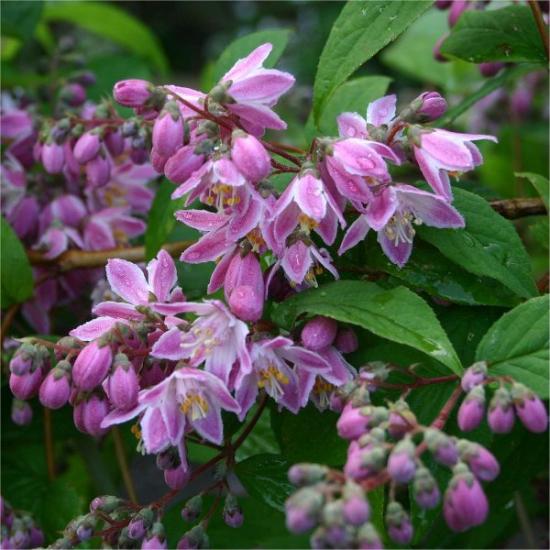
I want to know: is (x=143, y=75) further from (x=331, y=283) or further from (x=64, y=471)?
(x=331, y=283)

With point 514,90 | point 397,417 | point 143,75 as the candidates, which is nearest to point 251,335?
point 397,417

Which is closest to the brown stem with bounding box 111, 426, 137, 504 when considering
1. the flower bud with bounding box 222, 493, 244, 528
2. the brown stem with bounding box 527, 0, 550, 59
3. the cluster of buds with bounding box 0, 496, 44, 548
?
the cluster of buds with bounding box 0, 496, 44, 548

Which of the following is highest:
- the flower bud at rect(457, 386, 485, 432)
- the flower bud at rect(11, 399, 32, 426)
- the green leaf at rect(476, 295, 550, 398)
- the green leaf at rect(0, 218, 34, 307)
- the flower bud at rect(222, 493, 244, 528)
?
the flower bud at rect(457, 386, 485, 432)

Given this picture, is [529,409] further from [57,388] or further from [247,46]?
[247,46]

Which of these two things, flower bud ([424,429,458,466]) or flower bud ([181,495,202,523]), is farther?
flower bud ([181,495,202,523])

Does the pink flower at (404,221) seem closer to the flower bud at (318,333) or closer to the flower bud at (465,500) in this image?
the flower bud at (318,333)

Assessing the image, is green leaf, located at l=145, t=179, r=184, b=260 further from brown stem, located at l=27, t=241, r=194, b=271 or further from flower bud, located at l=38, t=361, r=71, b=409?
flower bud, located at l=38, t=361, r=71, b=409

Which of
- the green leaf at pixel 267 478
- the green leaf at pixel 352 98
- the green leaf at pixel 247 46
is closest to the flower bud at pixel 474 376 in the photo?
the green leaf at pixel 267 478
